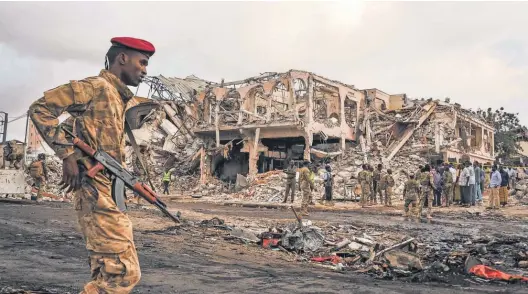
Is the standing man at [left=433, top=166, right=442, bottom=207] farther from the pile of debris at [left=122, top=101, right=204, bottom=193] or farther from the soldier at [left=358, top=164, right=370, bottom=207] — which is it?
the pile of debris at [left=122, top=101, right=204, bottom=193]

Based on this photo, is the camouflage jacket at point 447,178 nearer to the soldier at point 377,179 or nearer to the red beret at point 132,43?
the soldier at point 377,179

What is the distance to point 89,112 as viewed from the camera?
3006 mm

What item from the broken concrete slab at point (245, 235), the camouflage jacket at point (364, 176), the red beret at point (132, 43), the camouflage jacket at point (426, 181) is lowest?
the broken concrete slab at point (245, 235)

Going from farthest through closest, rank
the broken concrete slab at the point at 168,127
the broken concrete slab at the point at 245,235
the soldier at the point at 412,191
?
the broken concrete slab at the point at 168,127 → the soldier at the point at 412,191 → the broken concrete slab at the point at 245,235

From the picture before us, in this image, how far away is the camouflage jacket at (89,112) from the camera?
9.37ft

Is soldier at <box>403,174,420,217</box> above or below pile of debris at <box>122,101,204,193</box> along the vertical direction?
below

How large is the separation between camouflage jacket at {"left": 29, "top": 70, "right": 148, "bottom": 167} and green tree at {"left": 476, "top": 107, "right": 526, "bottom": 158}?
39376 mm

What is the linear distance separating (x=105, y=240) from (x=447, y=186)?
17219 mm

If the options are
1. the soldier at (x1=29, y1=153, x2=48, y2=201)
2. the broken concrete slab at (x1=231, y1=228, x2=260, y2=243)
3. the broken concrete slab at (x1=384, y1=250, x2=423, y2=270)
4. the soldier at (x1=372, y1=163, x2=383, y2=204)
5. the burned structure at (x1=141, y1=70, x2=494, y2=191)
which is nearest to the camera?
the broken concrete slab at (x1=384, y1=250, x2=423, y2=270)

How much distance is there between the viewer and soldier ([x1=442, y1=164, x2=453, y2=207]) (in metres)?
18.0

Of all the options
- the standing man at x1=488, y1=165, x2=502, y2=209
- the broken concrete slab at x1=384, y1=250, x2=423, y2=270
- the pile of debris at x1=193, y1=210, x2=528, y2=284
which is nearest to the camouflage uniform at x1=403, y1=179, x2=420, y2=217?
the pile of debris at x1=193, y1=210, x2=528, y2=284

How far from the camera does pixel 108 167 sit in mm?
2939

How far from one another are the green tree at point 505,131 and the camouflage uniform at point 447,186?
22104 millimetres

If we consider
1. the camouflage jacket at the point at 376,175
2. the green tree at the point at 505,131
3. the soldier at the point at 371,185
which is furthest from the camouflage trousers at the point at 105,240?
the green tree at the point at 505,131
